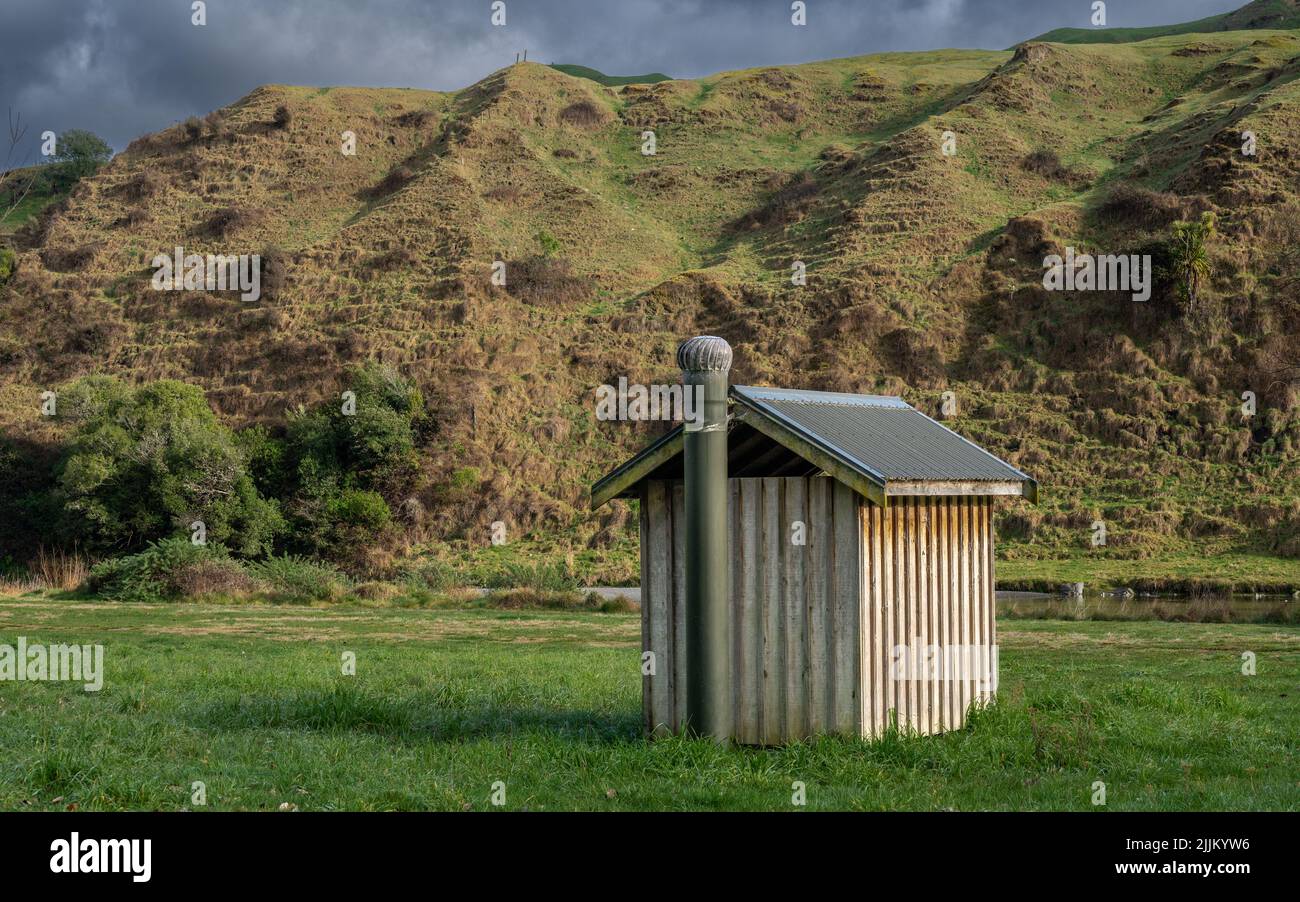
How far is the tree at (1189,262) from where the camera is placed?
52.5m

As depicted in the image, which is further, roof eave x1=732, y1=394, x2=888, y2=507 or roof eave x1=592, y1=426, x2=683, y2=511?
roof eave x1=592, y1=426, x2=683, y2=511

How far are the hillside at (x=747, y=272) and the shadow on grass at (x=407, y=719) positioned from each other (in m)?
34.0

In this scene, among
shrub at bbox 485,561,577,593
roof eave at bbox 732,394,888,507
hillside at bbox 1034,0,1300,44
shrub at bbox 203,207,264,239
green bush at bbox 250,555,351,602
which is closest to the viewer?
roof eave at bbox 732,394,888,507

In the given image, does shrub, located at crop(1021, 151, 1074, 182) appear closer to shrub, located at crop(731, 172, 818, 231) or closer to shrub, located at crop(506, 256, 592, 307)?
shrub, located at crop(731, 172, 818, 231)

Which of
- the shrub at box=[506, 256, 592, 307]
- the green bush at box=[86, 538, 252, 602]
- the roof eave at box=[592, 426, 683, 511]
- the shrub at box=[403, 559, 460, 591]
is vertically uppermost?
the shrub at box=[506, 256, 592, 307]

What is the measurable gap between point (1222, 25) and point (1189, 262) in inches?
2825

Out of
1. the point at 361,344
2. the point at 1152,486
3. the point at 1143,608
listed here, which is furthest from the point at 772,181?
the point at 1143,608

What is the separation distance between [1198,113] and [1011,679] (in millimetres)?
64665

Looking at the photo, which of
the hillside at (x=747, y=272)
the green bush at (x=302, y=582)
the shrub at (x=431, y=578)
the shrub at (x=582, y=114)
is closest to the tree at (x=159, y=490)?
the hillside at (x=747, y=272)

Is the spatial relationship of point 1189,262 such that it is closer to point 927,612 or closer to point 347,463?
point 347,463

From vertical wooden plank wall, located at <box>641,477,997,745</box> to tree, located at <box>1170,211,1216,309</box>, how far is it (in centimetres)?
4836

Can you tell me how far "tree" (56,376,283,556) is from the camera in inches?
1781

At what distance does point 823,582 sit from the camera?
9.53 metres

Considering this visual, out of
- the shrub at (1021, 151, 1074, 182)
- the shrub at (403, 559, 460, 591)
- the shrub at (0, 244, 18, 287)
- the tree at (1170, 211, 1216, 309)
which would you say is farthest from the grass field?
the shrub at (0, 244, 18, 287)
